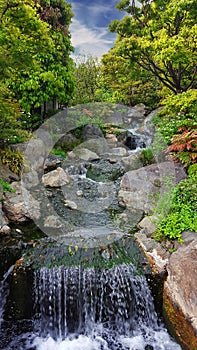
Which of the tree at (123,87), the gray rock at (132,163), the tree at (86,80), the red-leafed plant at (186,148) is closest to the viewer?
the red-leafed plant at (186,148)

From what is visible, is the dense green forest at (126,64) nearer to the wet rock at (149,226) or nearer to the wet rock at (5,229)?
the wet rock at (149,226)

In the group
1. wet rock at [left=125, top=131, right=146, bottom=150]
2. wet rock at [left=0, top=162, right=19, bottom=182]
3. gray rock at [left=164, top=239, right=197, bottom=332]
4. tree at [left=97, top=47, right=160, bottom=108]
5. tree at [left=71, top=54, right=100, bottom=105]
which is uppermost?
tree at [left=71, top=54, right=100, bottom=105]

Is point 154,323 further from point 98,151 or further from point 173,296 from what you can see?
point 98,151

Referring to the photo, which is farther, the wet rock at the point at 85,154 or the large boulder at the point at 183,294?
the wet rock at the point at 85,154

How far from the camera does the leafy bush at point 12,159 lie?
8.04m

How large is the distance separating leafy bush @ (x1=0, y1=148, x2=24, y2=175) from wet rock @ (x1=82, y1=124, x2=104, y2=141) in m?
5.88

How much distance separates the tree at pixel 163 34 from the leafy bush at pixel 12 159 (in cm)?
637

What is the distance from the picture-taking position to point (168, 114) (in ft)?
34.7

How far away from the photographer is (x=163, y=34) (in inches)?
349

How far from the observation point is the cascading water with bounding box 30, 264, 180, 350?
432 centimetres

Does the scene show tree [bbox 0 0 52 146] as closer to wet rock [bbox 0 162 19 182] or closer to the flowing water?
wet rock [bbox 0 162 19 182]

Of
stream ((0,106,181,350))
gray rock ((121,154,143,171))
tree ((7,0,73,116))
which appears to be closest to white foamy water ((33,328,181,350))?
stream ((0,106,181,350))

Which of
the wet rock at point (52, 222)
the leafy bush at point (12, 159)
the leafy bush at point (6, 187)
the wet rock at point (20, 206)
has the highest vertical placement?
the leafy bush at point (12, 159)

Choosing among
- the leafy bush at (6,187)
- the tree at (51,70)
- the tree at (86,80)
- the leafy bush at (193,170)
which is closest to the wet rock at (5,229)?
the leafy bush at (6,187)
